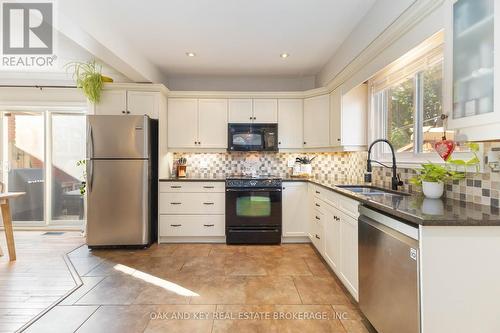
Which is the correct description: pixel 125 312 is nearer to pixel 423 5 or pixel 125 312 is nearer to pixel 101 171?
pixel 101 171

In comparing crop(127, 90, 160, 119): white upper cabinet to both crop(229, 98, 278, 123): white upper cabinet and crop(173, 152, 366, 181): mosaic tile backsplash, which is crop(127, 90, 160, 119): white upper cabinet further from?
crop(229, 98, 278, 123): white upper cabinet

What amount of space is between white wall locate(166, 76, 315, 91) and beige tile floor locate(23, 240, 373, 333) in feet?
8.43

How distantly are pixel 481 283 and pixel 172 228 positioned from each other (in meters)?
3.33

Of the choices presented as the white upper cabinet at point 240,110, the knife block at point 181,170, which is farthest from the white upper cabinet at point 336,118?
the knife block at point 181,170

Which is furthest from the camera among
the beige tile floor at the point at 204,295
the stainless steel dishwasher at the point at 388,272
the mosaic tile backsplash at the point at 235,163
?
the mosaic tile backsplash at the point at 235,163

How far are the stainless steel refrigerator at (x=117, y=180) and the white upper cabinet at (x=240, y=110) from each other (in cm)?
122

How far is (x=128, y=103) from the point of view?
12.0 feet

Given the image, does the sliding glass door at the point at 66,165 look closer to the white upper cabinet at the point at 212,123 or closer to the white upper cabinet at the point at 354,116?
the white upper cabinet at the point at 212,123

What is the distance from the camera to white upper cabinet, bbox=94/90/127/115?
3.63m

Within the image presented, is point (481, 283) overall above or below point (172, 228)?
above

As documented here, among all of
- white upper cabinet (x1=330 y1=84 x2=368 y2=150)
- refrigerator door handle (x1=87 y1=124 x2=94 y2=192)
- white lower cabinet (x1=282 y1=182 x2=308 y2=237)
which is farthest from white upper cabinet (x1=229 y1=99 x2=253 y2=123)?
refrigerator door handle (x1=87 y1=124 x2=94 y2=192)

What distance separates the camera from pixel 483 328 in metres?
1.25

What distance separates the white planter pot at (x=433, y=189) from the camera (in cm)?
180

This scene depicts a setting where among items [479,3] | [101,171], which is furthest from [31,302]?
[479,3]
